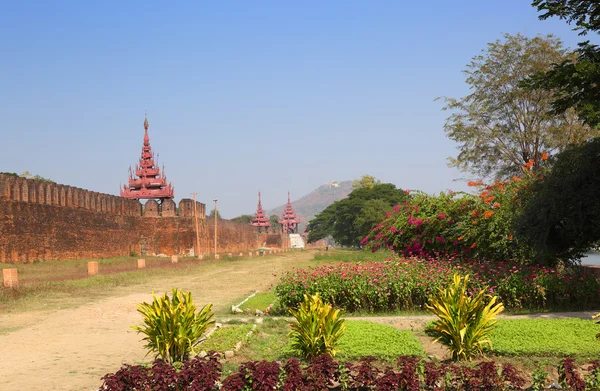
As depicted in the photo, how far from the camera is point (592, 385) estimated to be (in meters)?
5.54

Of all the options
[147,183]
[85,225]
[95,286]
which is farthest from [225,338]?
[147,183]

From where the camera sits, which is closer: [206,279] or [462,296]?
[462,296]

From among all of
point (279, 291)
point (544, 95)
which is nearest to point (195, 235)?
point (544, 95)

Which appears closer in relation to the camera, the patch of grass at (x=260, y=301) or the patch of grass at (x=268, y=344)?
the patch of grass at (x=268, y=344)

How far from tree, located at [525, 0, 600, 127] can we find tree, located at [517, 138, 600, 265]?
93cm

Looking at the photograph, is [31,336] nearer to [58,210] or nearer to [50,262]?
[50,262]

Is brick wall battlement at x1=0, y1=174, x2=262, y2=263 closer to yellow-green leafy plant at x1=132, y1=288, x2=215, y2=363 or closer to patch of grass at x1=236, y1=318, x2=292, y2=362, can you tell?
patch of grass at x1=236, y1=318, x2=292, y2=362

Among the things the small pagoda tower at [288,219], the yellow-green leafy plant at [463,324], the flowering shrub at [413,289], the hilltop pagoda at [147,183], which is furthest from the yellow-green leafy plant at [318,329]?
the small pagoda tower at [288,219]

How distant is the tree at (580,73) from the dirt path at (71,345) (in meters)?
7.36

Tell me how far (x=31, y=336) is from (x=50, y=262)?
19984 millimetres

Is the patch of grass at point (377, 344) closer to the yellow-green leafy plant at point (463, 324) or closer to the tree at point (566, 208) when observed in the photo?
the yellow-green leafy plant at point (463, 324)

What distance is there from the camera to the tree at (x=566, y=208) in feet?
39.4

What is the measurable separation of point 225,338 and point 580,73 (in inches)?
290

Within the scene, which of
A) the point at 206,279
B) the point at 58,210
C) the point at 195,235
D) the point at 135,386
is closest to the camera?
the point at 135,386
